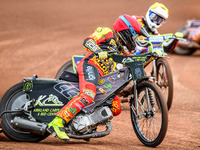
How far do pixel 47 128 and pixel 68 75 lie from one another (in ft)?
2.85

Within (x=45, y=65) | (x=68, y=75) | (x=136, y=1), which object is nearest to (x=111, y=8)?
(x=136, y=1)

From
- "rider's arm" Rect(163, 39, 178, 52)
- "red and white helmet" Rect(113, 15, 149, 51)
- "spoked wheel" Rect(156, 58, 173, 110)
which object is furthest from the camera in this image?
"spoked wheel" Rect(156, 58, 173, 110)

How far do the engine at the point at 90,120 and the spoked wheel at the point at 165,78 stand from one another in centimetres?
287

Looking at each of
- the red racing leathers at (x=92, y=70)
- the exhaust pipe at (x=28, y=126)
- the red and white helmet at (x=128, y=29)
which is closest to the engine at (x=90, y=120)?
the red racing leathers at (x=92, y=70)

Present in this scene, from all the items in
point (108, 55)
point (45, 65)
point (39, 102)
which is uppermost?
point (108, 55)

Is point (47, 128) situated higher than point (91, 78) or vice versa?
point (91, 78)

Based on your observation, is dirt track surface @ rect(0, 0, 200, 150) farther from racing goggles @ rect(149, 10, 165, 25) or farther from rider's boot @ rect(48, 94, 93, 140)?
racing goggles @ rect(149, 10, 165, 25)

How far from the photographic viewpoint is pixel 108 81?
6426mm

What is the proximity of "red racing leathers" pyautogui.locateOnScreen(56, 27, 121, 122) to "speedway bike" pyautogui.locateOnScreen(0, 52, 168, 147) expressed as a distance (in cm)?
14

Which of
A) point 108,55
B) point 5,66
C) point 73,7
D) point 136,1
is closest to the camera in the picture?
point 108,55

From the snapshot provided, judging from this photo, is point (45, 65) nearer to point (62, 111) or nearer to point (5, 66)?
point (5, 66)

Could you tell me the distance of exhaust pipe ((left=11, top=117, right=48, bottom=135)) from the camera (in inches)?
242

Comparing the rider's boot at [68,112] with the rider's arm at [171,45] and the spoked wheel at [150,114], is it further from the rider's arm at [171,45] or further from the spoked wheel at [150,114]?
the rider's arm at [171,45]

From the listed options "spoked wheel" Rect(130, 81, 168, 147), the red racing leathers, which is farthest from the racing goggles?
"spoked wheel" Rect(130, 81, 168, 147)
